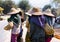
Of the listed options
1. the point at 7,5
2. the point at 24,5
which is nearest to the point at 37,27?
the point at 24,5

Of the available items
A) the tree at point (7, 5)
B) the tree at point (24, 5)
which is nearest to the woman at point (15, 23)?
the tree at point (24, 5)

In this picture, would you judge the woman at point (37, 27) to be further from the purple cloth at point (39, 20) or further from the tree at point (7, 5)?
the tree at point (7, 5)

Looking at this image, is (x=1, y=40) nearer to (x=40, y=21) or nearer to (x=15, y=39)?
(x=15, y=39)

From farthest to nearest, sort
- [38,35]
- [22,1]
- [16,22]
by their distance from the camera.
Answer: [22,1] → [16,22] → [38,35]

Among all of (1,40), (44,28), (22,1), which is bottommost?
(22,1)

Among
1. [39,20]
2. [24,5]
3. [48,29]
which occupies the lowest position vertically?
[24,5]

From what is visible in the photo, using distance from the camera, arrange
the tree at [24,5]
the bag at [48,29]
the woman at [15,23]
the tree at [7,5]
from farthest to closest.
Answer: the tree at [7,5], the tree at [24,5], the woman at [15,23], the bag at [48,29]

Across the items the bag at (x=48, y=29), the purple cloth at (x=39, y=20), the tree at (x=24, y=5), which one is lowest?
the tree at (x=24, y=5)

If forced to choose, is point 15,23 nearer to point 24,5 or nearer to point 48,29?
point 48,29

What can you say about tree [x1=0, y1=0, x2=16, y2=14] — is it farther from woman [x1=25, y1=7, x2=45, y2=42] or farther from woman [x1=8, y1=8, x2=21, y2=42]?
woman [x1=25, y1=7, x2=45, y2=42]

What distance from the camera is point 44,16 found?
5652 mm

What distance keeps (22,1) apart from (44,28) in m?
39.1

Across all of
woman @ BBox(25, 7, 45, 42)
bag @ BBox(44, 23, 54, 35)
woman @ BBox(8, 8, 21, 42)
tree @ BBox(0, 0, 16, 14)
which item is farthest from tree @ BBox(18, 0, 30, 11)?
bag @ BBox(44, 23, 54, 35)

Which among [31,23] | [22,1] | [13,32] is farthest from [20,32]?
[22,1]
